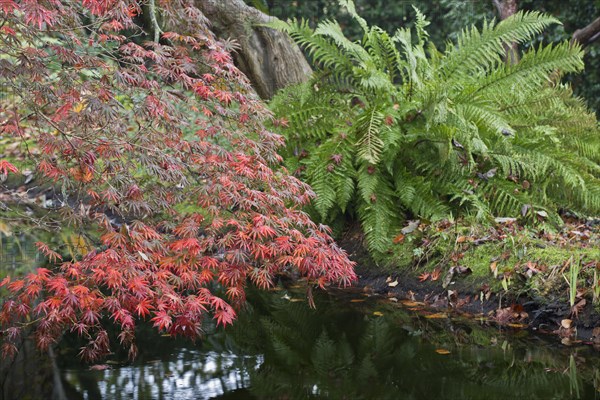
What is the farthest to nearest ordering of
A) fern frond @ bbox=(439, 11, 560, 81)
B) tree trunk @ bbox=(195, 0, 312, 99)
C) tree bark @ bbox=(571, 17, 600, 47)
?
tree bark @ bbox=(571, 17, 600, 47), tree trunk @ bbox=(195, 0, 312, 99), fern frond @ bbox=(439, 11, 560, 81)

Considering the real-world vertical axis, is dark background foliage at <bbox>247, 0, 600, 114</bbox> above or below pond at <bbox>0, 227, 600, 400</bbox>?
above

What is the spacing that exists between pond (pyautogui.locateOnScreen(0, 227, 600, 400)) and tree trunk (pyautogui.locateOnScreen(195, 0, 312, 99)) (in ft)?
9.42

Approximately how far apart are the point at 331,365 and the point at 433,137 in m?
1.99

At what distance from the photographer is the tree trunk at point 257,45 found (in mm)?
5938

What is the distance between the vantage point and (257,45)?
598cm

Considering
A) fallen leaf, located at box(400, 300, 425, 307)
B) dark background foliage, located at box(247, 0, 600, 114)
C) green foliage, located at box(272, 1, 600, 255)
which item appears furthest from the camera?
dark background foliage, located at box(247, 0, 600, 114)

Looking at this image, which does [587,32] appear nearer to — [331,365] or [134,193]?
[331,365]

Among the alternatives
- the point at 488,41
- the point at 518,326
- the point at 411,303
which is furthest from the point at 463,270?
the point at 488,41

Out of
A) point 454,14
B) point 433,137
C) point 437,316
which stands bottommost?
point 437,316

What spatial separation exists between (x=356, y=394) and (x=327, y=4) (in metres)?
11.1

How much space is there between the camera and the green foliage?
4.35 meters

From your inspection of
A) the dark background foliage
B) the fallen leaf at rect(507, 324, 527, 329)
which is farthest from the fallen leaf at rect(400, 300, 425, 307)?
the dark background foliage

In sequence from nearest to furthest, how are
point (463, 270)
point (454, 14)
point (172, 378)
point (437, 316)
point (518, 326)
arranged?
point (172, 378) < point (518, 326) < point (437, 316) < point (463, 270) < point (454, 14)

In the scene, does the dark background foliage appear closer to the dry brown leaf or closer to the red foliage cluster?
the red foliage cluster
